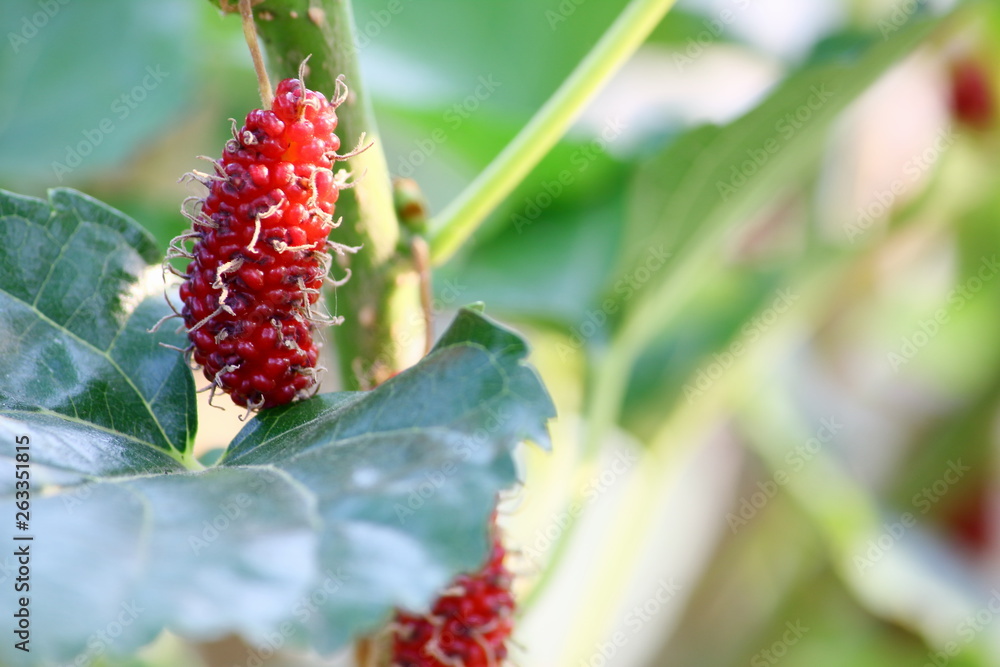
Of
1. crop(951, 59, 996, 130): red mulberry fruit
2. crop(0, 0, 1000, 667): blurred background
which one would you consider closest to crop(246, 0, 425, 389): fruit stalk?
crop(0, 0, 1000, 667): blurred background

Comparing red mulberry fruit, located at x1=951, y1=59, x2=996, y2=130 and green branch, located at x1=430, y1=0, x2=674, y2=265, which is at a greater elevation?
red mulberry fruit, located at x1=951, y1=59, x2=996, y2=130

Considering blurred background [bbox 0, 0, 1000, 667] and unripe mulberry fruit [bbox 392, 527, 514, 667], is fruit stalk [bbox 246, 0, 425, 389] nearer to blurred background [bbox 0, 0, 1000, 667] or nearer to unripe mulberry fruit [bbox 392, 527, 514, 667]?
unripe mulberry fruit [bbox 392, 527, 514, 667]

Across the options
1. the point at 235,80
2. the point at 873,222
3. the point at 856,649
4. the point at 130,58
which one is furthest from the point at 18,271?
the point at 856,649

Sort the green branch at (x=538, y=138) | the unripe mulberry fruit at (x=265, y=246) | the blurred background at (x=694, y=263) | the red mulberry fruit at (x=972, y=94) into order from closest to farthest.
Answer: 1. the unripe mulberry fruit at (x=265, y=246)
2. the green branch at (x=538, y=138)
3. the blurred background at (x=694, y=263)
4. the red mulberry fruit at (x=972, y=94)

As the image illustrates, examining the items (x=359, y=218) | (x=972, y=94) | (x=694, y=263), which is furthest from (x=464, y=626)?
(x=972, y=94)

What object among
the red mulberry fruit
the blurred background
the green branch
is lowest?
the blurred background

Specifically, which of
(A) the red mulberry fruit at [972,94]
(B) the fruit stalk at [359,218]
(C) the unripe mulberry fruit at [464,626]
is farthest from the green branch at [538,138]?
(A) the red mulberry fruit at [972,94]

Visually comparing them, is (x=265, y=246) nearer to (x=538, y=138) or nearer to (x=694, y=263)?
(x=538, y=138)

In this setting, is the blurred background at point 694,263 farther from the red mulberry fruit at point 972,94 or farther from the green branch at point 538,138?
the green branch at point 538,138
